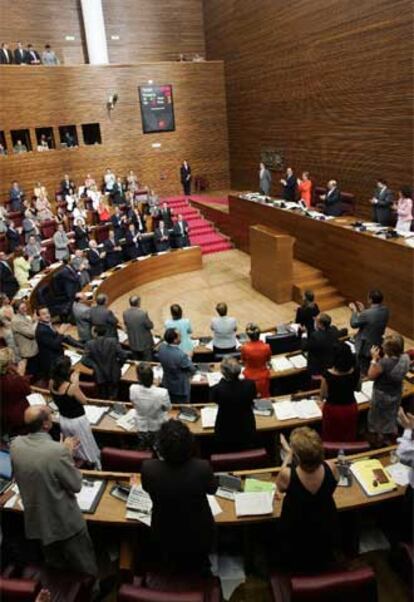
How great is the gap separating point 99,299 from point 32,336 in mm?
840

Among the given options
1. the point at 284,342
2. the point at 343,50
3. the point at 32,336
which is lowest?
the point at 284,342

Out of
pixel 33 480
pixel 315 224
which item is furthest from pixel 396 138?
pixel 33 480

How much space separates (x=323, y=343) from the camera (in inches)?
181

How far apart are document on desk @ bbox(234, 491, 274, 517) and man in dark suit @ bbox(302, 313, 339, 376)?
6.14 feet

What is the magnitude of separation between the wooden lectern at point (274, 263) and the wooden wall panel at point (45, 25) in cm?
1015

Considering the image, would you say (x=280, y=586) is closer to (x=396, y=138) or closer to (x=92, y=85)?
(x=396, y=138)

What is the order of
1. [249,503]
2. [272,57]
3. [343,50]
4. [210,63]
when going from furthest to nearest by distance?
[210,63], [272,57], [343,50], [249,503]

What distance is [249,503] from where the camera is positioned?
9.69ft

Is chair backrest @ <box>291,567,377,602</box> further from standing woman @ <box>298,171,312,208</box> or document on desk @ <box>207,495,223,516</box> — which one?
standing woman @ <box>298,171,312,208</box>

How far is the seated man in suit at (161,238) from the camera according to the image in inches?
449

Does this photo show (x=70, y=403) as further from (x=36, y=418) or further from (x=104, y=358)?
(x=104, y=358)

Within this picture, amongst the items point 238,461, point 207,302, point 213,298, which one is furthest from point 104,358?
point 213,298

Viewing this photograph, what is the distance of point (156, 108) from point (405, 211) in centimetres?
1007

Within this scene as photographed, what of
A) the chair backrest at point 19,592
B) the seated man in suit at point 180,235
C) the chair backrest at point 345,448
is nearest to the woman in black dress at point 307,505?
the chair backrest at point 345,448
